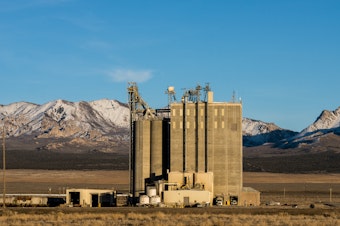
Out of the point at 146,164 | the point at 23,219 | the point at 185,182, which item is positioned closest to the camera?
the point at 23,219

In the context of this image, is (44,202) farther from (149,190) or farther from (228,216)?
(228,216)

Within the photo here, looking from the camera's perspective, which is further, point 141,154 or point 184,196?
point 141,154

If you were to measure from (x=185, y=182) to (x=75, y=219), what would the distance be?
102 feet

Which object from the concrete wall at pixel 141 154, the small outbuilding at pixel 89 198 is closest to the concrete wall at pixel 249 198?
the concrete wall at pixel 141 154

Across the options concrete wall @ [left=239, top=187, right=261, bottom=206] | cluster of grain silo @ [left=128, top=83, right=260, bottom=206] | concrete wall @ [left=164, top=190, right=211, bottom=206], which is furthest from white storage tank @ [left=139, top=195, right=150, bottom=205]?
concrete wall @ [left=239, top=187, right=261, bottom=206]

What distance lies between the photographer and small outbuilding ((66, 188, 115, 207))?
3649 inches

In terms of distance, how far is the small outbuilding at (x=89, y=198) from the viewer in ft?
304

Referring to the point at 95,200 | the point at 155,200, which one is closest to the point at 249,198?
the point at 155,200

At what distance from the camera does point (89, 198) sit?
94.1 meters

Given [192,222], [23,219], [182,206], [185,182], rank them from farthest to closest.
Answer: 1. [185,182]
2. [182,206]
3. [23,219]
4. [192,222]

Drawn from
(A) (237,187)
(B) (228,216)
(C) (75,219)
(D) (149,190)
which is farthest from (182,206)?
(C) (75,219)

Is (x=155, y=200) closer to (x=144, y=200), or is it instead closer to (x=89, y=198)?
(x=144, y=200)

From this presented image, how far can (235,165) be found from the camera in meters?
96.4

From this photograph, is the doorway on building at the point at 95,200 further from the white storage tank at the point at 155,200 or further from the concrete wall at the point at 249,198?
the concrete wall at the point at 249,198
